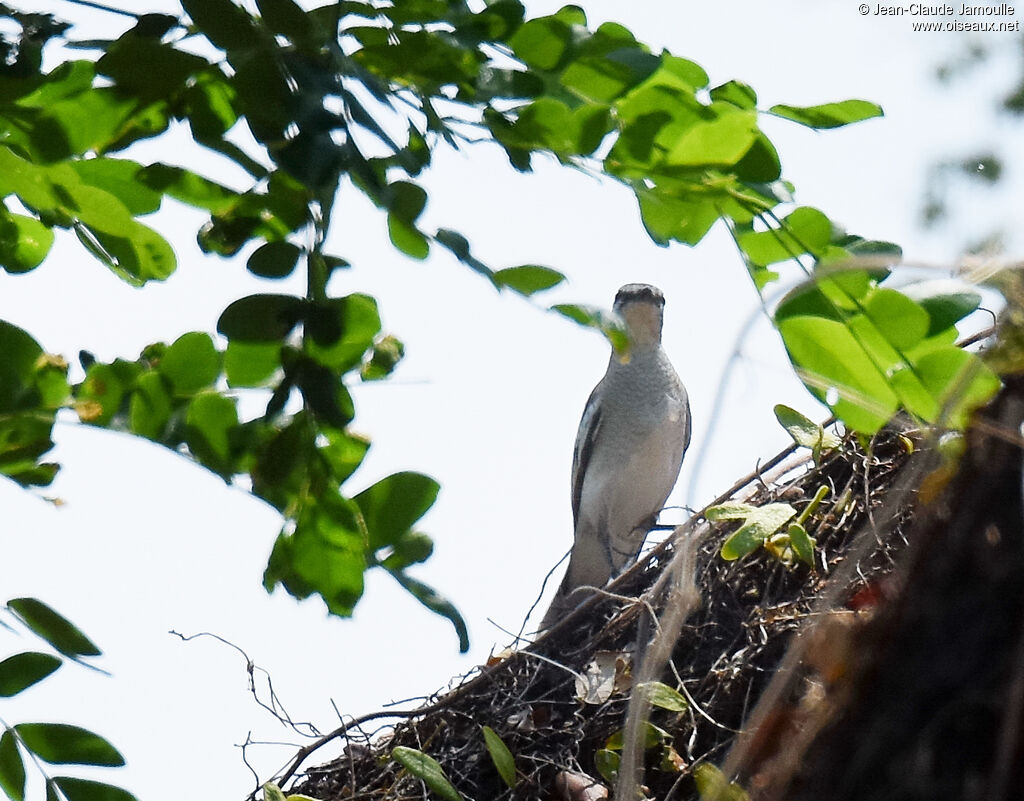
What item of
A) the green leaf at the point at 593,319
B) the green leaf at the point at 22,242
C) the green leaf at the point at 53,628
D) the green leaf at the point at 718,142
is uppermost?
the green leaf at the point at 22,242

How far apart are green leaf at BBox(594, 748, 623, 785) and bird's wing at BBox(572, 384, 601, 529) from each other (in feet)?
8.76

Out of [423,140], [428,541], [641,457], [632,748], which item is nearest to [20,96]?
[423,140]

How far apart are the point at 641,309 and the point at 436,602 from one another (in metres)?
3.46

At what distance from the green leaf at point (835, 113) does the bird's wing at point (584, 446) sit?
3383 millimetres

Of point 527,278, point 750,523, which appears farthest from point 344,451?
point 750,523

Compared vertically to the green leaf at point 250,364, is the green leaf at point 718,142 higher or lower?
higher

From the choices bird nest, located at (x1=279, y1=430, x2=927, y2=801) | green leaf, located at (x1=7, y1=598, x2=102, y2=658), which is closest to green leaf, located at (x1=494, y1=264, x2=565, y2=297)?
green leaf, located at (x1=7, y1=598, x2=102, y2=658)

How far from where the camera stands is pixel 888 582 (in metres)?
0.74

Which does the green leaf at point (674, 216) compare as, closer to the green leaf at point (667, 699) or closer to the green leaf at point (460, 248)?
the green leaf at point (460, 248)

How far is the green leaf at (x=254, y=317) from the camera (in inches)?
44.4

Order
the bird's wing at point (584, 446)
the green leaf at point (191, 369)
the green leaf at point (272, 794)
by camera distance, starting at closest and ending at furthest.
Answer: the green leaf at point (191, 369), the green leaf at point (272, 794), the bird's wing at point (584, 446)

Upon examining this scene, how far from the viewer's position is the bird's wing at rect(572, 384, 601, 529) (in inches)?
183

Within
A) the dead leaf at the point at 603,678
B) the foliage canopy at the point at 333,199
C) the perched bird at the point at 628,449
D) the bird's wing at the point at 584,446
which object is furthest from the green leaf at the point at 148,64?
the bird's wing at the point at 584,446

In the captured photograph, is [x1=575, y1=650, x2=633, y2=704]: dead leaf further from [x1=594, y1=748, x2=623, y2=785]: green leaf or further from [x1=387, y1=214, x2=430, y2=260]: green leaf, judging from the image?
[x1=387, y1=214, x2=430, y2=260]: green leaf
